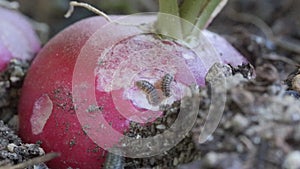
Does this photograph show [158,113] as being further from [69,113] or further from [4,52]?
[4,52]

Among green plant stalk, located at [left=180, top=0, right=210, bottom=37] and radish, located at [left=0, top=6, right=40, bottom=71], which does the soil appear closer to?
radish, located at [left=0, top=6, right=40, bottom=71]

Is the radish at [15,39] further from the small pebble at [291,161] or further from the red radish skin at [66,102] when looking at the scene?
the small pebble at [291,161]

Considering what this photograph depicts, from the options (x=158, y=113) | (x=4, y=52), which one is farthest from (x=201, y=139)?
(x=4, y=52)

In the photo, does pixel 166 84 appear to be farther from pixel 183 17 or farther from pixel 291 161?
pixel 291 161

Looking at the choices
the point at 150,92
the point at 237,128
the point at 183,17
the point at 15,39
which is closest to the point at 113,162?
the point at 150,92

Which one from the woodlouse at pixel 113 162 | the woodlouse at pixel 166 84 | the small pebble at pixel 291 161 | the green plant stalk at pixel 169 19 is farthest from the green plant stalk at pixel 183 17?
the small pebble at pixel 291 161

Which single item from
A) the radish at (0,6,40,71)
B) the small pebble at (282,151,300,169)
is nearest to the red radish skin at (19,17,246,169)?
the radish at (0,6,40,71)
